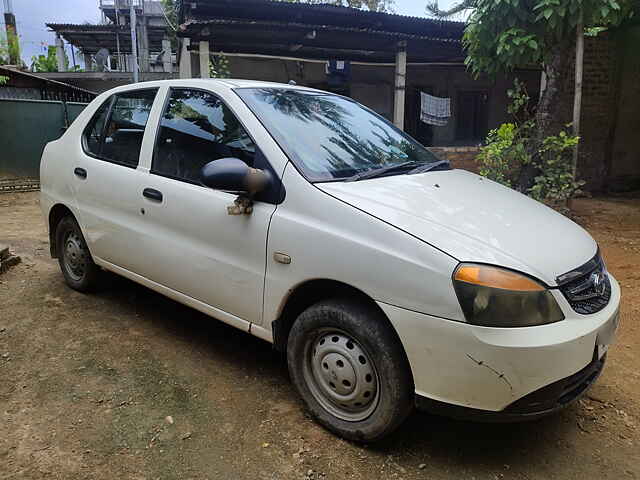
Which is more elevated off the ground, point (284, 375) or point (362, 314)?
point (362, 314)

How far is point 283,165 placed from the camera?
2.55 metres

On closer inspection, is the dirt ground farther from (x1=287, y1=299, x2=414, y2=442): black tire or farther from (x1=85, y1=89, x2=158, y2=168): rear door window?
(x1=85, y1=89, x2=158, y2=168): rear door window

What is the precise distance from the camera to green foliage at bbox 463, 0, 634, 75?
616 centimetres

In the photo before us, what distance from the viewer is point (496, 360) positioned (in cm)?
193

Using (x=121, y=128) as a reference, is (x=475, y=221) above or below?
below

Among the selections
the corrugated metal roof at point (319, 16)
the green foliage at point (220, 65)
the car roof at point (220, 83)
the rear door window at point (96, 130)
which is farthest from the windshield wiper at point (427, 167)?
the green foliage at point (220, 65)

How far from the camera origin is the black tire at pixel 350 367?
2172mm

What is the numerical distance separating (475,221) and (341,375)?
0.93 m

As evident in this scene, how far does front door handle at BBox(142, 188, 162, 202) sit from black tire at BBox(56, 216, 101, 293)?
3.55ft

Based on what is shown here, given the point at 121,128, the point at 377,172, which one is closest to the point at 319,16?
the point at 121,128

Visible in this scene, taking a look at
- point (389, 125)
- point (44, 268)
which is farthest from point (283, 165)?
point (44, 268)

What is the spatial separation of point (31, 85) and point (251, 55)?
23.8 ft

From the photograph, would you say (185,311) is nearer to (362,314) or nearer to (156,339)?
(156,339)

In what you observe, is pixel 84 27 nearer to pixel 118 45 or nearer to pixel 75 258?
pixel 118 45
